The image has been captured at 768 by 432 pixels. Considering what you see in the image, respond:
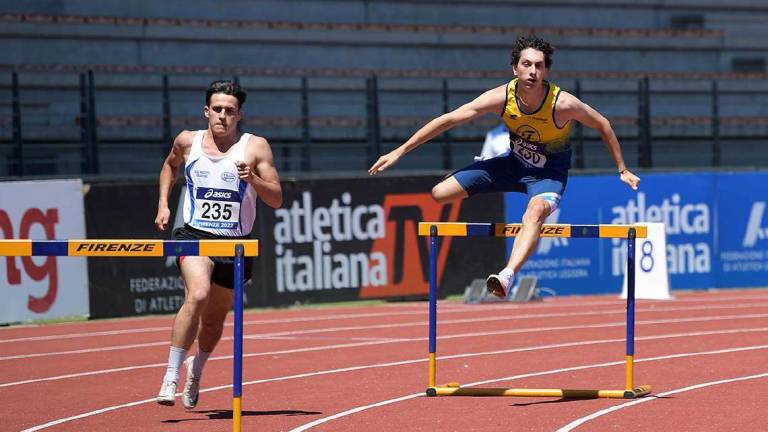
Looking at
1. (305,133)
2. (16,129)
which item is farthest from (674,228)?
Answer: (16,129)

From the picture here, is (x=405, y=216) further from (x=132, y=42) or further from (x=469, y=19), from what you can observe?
(x=469, y=19)

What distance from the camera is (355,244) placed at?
18000 millimetres

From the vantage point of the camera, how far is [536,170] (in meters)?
9.38

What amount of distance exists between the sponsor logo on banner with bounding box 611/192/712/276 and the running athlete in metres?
11.6

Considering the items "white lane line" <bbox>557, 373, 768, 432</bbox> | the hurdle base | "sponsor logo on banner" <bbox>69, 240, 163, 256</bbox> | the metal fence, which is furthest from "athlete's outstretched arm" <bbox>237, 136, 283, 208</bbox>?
the metal fence

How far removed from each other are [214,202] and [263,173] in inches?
13.4

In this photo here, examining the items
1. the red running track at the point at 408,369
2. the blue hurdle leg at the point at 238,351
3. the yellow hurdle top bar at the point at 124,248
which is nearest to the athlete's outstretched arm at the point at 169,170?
the yellow hurdle top bar at the point at 124,248

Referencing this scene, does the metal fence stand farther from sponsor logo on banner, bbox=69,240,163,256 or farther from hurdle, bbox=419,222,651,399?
sponsor logo on banner, bbox=69,240,163,256

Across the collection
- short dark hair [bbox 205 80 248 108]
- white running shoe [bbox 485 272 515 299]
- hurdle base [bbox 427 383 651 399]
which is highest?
short dark hair [bbox 205 80 248 108]

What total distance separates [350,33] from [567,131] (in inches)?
590

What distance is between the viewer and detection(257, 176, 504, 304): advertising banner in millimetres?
17531

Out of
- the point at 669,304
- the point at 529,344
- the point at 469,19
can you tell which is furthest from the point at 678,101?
the point at 529,344

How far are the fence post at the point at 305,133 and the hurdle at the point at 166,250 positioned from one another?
12481mm

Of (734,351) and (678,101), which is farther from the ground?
(678,101)
